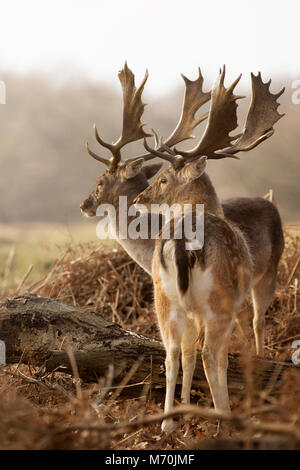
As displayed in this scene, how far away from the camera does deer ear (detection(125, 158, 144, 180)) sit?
6375mm

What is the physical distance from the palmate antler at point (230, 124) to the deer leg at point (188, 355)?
1.67m

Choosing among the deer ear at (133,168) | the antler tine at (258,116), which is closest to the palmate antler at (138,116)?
the deer ear at (133,168)

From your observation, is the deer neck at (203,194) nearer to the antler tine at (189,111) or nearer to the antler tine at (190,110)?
the antler tine at (189,111)

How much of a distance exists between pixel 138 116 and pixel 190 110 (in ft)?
1.86

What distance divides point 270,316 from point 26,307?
363cm

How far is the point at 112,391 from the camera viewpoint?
4.43 m

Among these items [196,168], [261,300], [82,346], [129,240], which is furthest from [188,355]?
[261,300]

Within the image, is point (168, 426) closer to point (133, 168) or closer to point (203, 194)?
point (203, 194)

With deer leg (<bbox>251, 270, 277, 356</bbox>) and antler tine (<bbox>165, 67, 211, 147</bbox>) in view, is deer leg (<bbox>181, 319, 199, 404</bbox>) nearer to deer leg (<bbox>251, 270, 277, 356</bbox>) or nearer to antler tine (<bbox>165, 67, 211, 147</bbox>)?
deer leg (<bbox>251, 270, 277, 356</bbox>)

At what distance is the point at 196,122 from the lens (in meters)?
6.60

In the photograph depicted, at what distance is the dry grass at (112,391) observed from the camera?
2.27m

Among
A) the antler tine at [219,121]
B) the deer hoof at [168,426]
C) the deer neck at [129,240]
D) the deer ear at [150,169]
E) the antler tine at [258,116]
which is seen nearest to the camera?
the deer hoof at [168,426]

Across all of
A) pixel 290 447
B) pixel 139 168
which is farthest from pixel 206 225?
pixel 139 168

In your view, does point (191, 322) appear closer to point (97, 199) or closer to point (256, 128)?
point (256, 128)
